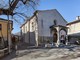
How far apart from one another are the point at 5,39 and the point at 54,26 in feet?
36.1

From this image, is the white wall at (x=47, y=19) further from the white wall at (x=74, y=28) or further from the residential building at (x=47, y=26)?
the white wall at (x=74, y=28)

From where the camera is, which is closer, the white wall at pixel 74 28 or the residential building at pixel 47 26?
the residential building at pixel 47 26

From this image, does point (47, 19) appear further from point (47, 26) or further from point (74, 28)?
point (74, 28)

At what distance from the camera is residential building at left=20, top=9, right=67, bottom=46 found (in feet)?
172

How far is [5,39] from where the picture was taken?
49688mm

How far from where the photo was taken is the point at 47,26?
53594 millimetres

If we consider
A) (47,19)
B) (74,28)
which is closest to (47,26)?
(47,19)

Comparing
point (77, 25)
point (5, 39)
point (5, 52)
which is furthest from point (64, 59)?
point (77, 25)

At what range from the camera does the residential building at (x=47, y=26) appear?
52.4 meters

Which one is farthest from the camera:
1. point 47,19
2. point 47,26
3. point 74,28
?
point 74,28

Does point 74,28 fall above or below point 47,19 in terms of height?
below

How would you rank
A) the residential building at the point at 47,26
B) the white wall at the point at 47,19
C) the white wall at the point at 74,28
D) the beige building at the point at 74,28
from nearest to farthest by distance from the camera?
the residential building at the point at 47,26
the white wall at the point at 47,19
the beige building at the point at 74,28
the white wall at the point at 74,28

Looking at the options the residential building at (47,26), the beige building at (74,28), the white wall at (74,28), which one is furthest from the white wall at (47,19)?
the white wall at (74,28)

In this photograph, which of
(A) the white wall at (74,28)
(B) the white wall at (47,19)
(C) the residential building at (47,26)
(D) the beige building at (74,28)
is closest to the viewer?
(C) the residential building at (47,26)
